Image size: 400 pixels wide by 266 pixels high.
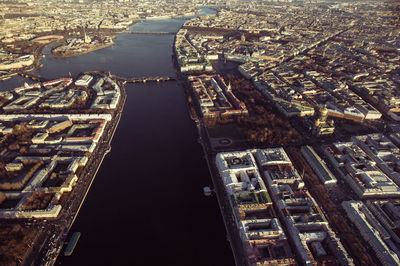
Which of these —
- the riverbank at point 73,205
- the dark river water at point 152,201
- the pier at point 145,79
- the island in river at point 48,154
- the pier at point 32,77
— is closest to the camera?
the riverbank at point 73,205

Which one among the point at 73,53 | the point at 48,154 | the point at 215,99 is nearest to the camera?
the point at 48,154

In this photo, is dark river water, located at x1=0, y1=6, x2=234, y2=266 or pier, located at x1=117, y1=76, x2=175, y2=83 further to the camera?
pier, located at x1=117, y1=76, x2=175, y2=83

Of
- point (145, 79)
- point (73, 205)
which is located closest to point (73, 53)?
→ point (145, 79)

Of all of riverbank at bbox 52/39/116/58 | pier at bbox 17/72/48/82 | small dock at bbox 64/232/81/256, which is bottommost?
small dock at bbox 64/232/81/256

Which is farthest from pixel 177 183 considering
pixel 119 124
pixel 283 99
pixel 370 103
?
pixel 370 103

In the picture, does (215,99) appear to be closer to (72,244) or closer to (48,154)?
(48,154)

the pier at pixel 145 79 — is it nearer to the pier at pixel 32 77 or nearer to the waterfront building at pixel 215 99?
the waterfront building at pixel 215 99

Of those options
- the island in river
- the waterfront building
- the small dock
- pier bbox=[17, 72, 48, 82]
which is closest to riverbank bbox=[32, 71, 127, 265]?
the island in river

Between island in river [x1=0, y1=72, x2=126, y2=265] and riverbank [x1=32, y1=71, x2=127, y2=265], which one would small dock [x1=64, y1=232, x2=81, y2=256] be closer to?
riverbank [x1=32, y1=71, x2=127, y2=265]

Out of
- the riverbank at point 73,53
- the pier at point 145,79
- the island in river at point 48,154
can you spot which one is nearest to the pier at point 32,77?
the island in river at point 48,154

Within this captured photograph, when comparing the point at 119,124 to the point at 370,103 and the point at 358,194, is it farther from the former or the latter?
the point at 370,103
